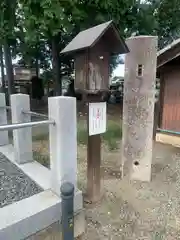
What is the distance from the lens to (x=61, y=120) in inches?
76.8

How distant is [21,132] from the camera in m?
3.00

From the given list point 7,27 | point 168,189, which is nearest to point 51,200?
point 168,189

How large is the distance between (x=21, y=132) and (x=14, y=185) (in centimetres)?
78

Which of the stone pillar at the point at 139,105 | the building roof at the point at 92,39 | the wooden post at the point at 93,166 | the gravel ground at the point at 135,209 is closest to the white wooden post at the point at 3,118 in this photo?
the gravel ground at the point at 135,209

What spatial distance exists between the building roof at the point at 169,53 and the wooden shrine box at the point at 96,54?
255 centimetres

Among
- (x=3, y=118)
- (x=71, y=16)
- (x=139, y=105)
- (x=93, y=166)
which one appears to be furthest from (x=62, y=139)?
(x=71, y=16)

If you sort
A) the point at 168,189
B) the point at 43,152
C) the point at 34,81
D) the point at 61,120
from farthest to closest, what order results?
the point at 34,81 → the point at 43,152 → the point at 168,189 → the point at 61,120

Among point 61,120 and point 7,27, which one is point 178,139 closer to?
point 61,120

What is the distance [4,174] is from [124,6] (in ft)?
22.4

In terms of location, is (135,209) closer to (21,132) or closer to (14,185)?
(14,185)

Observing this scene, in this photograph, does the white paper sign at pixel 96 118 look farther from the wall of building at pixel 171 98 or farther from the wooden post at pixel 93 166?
the wall of building at pixel 171 98

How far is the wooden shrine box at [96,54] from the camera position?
2316 mm

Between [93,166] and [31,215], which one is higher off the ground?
[93,166]

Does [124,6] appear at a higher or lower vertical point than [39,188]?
higher
